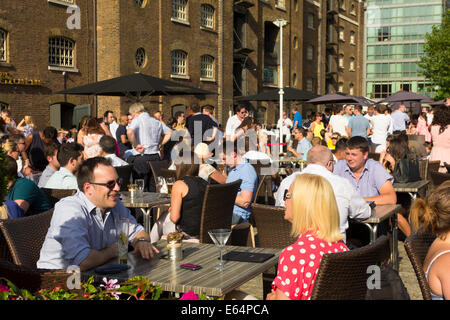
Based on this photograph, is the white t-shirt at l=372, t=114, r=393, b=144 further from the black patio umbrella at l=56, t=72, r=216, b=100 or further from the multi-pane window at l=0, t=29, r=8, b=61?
the multi-pane window at l=0, t=29, r=8, b=61

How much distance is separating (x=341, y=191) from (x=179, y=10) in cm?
2135

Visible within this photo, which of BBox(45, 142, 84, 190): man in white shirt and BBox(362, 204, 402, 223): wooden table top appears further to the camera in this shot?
BBox(45, 142, 84, 190): man in white shirt

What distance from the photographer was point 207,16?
88.1 feet

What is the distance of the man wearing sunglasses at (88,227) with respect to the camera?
3521 millimetres

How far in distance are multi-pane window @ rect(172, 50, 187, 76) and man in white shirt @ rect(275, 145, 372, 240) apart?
19.5 meters

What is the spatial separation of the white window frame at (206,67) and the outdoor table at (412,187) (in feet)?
63.4

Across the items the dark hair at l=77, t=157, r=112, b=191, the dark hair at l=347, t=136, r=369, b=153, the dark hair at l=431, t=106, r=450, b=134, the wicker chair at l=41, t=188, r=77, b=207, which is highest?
the dark hair at l=431, t=106, r=450, b=134

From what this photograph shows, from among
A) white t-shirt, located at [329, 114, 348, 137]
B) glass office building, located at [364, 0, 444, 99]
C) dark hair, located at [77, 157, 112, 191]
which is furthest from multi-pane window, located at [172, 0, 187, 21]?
glass office building, located at [364, 0, 444, 99]

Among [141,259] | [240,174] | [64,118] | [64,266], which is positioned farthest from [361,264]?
[64,118]

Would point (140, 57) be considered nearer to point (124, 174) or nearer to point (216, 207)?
point (124, 174)

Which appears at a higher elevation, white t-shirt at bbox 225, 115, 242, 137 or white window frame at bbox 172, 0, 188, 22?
white window frame at bbox 172, 0, 188, 22

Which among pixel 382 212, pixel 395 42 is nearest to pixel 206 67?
pixel 382 212

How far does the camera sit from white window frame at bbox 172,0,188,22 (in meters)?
24.3

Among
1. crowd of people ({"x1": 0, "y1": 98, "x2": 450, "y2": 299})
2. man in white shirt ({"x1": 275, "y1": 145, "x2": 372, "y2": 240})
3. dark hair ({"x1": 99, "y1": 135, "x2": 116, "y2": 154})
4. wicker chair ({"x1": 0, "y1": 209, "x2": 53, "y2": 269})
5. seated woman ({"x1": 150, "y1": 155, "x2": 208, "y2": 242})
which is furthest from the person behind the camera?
dark hair ({"x1": 99, "y1": 135, "x2": 116, "y2": 154})
